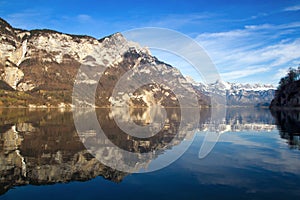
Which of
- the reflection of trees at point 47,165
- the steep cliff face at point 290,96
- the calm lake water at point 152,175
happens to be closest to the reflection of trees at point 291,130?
the calm lake water at point 152,175

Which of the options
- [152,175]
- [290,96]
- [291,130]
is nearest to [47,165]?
[152,175]

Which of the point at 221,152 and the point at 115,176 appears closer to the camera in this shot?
the point at 115,176

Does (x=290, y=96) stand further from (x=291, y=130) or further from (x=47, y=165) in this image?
(x=47, y=165)

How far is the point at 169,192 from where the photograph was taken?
16031mm

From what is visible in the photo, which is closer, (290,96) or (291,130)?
(291,130)

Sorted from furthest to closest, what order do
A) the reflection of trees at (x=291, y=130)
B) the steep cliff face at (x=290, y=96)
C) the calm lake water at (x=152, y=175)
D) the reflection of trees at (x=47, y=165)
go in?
the steep cliff face at (x=290, y=96) → the reflection of trees at (x=291, y=130) → the reflection of trees at (x=47, y=165) → the calm lake water at (x=152, y=175)

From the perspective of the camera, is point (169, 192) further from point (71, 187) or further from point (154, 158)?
point (154, 158)

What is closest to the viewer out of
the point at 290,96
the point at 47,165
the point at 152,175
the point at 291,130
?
the point at 152,175

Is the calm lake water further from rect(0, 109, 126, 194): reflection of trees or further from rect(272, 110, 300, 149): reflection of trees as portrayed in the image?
rect(272, 110, 300, 149): reflection of trees

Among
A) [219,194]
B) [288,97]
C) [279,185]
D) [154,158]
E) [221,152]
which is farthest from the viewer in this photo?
[288,97]

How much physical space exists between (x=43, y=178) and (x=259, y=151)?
22.9 m

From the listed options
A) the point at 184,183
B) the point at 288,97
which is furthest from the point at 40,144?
the point at 288,97

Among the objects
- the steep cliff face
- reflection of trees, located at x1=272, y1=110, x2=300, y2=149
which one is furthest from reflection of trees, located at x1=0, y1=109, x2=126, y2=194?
the steep cliff face

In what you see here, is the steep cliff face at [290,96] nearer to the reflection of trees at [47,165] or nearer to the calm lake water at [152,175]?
the calm lake water at [152,175]
